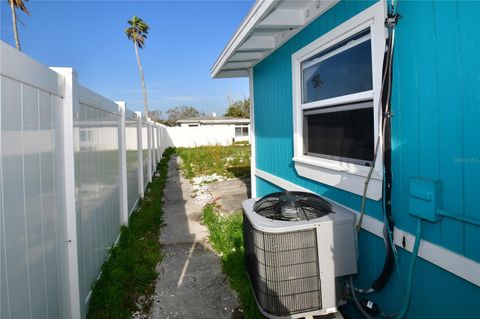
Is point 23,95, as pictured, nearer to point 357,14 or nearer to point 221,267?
point 357,14

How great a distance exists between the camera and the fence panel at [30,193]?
1.35 metres

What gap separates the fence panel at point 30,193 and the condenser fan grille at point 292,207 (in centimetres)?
146

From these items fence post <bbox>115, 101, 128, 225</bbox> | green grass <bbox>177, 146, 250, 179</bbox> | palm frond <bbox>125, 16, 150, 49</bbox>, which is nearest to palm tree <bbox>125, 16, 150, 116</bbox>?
palm frond <bbox>125, 16, 150, 49</bbox>

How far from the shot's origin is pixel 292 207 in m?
2.37

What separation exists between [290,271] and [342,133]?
1.25 meters

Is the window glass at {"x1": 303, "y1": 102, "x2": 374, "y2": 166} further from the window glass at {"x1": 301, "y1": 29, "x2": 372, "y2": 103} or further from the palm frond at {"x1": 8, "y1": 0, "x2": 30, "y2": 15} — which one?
the palm frond at {"x1": 8, "y1": 0, "x2": 30, "y2": 15}

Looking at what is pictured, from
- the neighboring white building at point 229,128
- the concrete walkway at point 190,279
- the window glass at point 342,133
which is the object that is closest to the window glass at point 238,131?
the neighboring white building at point 229,128

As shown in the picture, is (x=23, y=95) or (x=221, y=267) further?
(x=221, y=267)

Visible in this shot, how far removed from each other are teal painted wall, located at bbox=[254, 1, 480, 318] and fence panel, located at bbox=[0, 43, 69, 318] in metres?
2.11

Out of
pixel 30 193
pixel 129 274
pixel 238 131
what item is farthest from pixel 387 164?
pixel 238 131

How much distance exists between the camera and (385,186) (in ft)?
6.68

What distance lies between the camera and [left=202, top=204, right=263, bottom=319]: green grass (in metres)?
2.75

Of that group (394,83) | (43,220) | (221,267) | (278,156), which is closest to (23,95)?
(43,220)

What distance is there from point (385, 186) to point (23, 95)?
2.16 m
